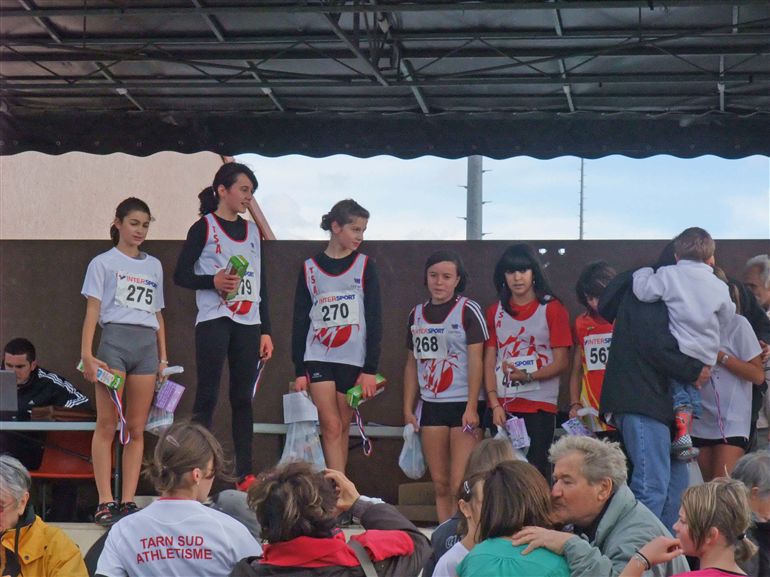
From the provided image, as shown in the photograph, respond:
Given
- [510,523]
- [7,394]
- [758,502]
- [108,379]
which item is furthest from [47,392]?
[510,523]

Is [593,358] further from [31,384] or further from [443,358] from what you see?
[31,384]

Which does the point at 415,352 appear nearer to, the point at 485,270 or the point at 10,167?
the point at 485,270

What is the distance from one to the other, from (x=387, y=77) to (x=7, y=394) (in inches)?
123

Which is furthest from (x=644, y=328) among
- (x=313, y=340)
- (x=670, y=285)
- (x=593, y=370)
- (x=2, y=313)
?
(x=2, y=313)

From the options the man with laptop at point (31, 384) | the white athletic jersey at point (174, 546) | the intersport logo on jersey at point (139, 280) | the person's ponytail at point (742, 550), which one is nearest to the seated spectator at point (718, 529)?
the person's ponytail at point (742, 550)

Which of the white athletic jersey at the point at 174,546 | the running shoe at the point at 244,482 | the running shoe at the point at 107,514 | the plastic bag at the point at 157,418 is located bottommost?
the running shoe at the point at 107,514

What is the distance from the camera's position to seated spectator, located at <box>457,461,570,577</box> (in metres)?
3.00

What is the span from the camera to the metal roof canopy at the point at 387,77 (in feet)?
21.5

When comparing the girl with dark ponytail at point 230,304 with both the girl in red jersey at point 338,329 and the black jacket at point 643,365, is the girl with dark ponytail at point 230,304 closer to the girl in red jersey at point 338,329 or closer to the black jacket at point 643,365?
the girl in red jersey at point 338,329

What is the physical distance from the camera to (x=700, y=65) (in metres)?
7.06

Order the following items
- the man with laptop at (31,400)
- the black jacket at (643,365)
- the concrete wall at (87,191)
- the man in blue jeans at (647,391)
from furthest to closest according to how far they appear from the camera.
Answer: the concrete wall at (87,191)
the man with laptop at (31,400)
the black jacket at (643,365)
the man in blue jeans at (647,391)

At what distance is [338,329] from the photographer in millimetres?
6105

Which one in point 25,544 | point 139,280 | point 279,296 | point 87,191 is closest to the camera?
point 25,544

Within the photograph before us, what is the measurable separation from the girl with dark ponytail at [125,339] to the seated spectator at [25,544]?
1.72 metres
